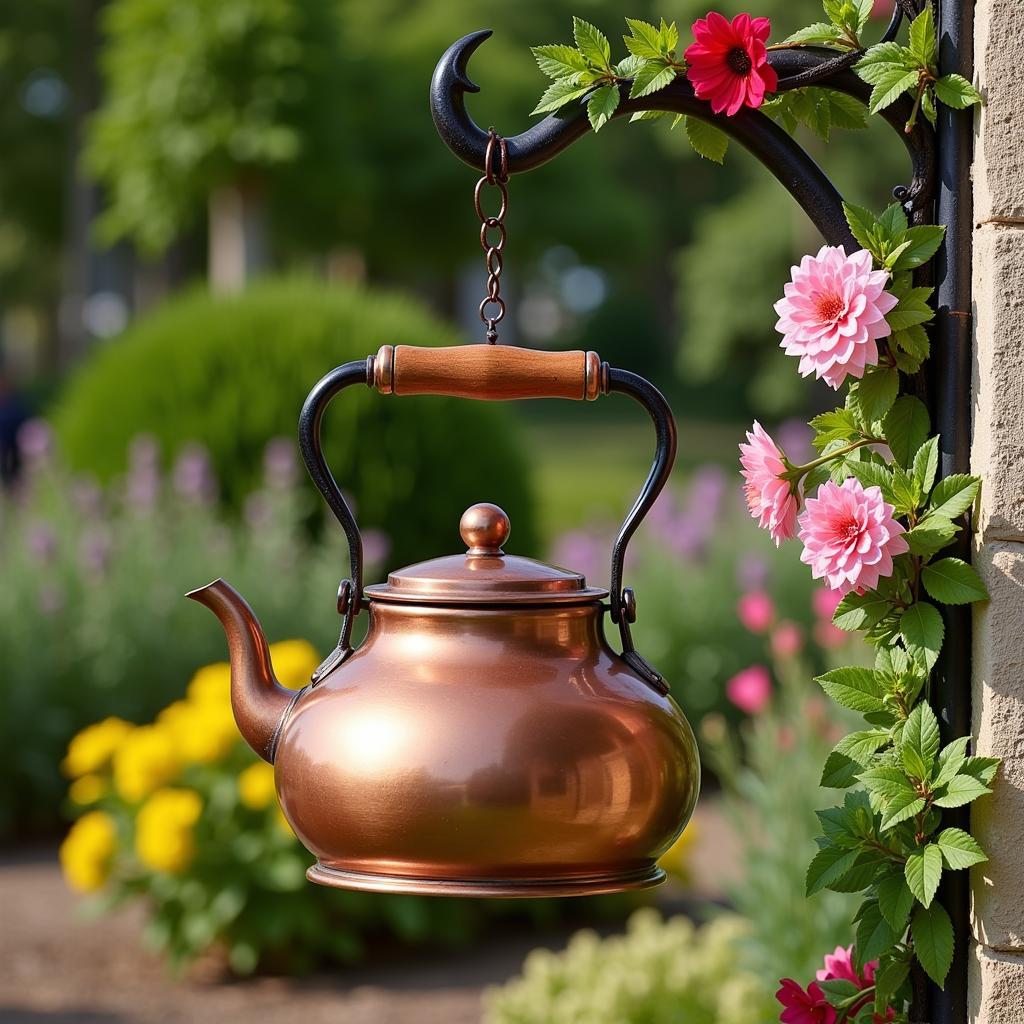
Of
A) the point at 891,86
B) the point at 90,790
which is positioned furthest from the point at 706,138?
the point at 90,790

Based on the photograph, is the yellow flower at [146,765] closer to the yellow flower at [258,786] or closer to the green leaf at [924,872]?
the yellow flower at [258,786]

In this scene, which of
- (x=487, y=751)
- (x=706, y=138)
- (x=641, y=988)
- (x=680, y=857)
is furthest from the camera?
(x=680, y=857)

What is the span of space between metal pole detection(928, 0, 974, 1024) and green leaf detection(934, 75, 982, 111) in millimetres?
28

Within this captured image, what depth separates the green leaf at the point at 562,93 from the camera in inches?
51.9

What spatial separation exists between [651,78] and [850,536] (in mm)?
445

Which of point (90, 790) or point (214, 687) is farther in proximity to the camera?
point (90, 790)

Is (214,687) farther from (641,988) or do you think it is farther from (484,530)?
(484,530)

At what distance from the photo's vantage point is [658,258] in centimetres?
3572

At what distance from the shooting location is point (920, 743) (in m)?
1.29

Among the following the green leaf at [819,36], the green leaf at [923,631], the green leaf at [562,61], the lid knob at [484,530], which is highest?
the green leaf at [819,36]

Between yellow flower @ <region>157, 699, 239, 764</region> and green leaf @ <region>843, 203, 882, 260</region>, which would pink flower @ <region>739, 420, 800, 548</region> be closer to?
green leaf @ <region>843, 203, 882, 260</region>

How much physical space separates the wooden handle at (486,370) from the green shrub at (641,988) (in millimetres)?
2119

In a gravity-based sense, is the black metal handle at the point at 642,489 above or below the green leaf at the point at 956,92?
below

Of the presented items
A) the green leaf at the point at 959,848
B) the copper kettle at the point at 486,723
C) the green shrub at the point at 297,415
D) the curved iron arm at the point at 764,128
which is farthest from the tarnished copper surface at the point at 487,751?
the green shrub at the point at 297,415
